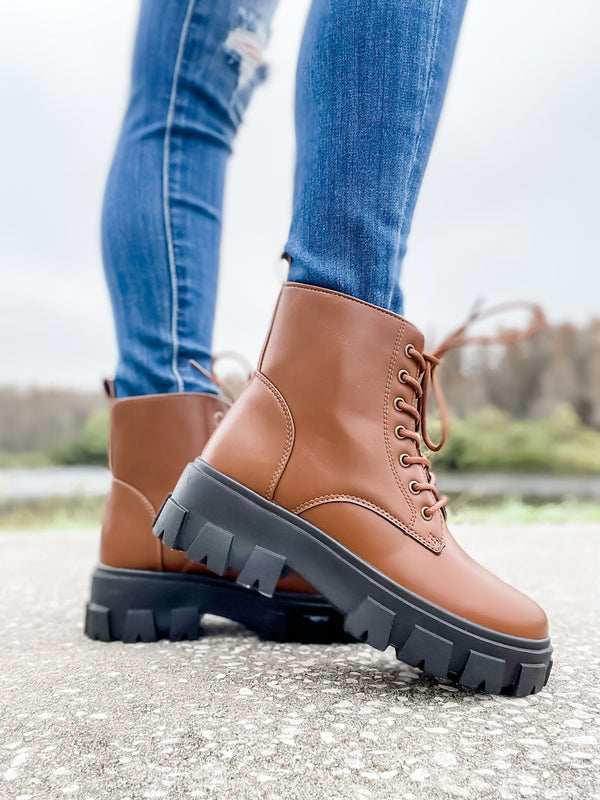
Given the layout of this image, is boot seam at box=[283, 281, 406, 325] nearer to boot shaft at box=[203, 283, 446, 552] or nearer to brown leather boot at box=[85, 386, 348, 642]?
boot shaft at box=[203, 283, 446, 552]

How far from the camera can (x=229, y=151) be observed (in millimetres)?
1184

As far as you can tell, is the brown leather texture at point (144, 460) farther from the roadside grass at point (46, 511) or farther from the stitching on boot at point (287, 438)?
the roadside grass at point (46, 511)

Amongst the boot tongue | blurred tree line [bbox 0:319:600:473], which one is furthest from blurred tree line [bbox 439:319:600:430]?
the boot tongue

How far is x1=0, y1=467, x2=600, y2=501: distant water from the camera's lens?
4754 millimetres

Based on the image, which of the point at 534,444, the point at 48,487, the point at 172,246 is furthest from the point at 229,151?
the point at 534,444

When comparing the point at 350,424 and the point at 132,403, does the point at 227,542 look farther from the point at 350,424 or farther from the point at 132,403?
the point at 132,403

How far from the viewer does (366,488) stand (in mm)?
844

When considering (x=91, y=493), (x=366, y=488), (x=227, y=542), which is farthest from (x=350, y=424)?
(x=91, y=493)

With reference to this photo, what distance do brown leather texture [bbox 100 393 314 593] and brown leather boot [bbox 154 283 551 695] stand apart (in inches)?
6.5

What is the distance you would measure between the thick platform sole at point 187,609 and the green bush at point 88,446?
305 inches

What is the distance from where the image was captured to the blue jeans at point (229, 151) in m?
0.82

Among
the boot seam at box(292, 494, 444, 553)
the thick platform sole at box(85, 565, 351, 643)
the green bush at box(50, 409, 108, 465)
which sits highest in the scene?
the boot seam at box(292, 494, 444, 553)

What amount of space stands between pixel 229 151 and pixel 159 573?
0.74 meters

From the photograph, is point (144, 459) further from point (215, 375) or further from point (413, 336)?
point (413, 336)
